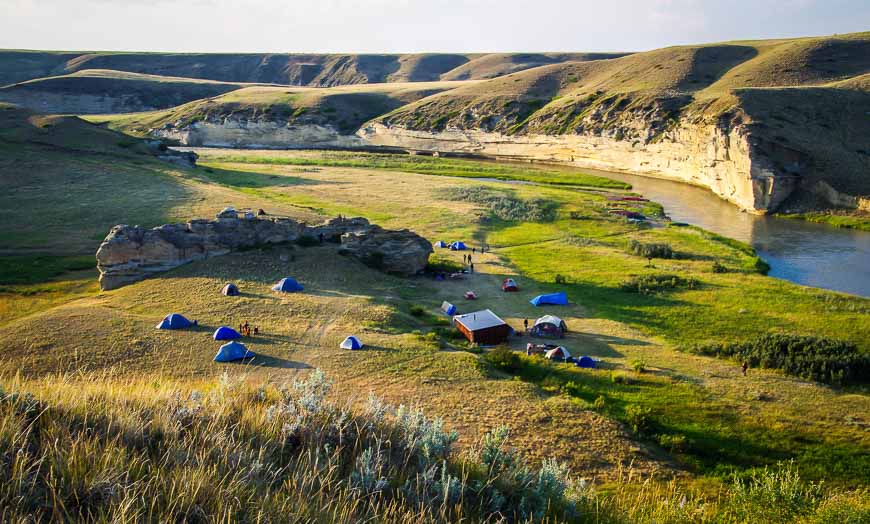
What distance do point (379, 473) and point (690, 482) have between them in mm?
13295

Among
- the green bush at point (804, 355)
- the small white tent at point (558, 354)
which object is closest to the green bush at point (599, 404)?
the small white tent at point (558, 354)

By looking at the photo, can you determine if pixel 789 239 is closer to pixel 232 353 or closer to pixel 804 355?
pixel 804 355

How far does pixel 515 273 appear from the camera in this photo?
1583 inches

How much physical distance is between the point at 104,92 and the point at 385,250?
567 feet

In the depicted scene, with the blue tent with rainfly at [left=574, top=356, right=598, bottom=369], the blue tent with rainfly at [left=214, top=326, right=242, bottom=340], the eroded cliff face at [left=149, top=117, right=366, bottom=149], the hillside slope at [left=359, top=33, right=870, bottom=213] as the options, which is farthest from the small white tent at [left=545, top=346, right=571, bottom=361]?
the eroded cliff face at [left=149, top=117, right=366, bottom=149]

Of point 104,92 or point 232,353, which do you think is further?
point 104,92

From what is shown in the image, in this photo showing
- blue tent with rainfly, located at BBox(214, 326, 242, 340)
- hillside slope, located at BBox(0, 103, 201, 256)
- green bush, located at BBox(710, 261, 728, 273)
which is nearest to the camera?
blue tent with rainfly, located at BBox(214, 326, 242, 340)

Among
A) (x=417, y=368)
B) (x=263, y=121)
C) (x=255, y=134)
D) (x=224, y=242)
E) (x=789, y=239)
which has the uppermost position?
(x=263, y=121)

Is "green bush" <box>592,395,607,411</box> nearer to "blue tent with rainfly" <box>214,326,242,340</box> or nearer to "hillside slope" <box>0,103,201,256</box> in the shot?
"blue tent with rainfly" <box>214,326,242,340</box>

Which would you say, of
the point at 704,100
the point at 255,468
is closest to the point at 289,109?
the point at 704,100

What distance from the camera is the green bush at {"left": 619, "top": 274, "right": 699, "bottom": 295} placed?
35.8 metres

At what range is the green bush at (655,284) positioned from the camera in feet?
117

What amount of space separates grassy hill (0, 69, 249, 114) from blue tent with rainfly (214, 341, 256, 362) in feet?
560

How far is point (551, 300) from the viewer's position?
3353cm
